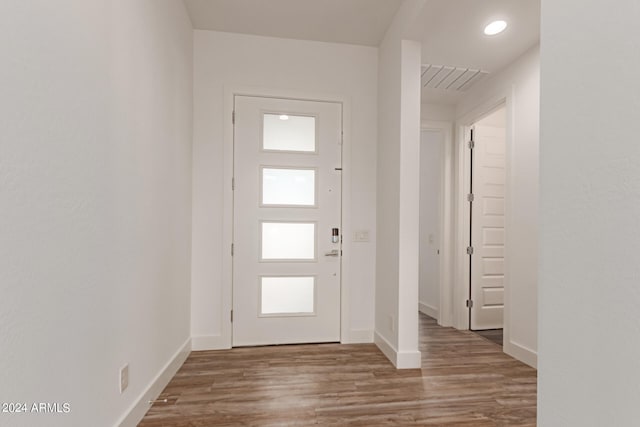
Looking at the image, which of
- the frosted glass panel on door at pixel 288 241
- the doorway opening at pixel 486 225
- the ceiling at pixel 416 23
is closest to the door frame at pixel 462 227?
the doorway opening at pixel 486 225

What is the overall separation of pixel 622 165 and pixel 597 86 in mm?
233

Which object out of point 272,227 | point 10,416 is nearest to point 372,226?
point 272,227

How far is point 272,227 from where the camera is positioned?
9.59ft

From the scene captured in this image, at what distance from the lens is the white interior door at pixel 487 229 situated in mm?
3562

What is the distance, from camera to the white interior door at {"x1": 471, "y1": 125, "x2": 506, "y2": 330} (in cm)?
356

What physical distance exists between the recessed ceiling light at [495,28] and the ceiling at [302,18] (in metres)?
0.75

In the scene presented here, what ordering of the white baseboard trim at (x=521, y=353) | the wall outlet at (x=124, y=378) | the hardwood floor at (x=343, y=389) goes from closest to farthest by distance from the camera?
the wall outlet at (x=124, y=378)
the hardwood floor at (x=343, y=389)
the white baseboard trim at (x=521, y=353)

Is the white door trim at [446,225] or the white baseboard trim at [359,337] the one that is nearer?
the white baseboard trim at [359,337]

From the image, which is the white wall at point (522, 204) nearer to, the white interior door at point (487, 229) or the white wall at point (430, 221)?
the white interior door at point (487, 229)

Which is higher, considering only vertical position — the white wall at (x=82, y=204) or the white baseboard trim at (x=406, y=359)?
the white wall at (x=82, y=204)

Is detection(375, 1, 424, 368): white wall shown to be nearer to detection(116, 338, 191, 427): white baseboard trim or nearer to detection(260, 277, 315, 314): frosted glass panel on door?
detection(260, 277, 315, 314): frosted glass panel on door

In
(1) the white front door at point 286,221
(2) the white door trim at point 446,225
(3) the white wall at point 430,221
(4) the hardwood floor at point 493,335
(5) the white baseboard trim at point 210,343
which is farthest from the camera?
(3) the white wall at point 430,221

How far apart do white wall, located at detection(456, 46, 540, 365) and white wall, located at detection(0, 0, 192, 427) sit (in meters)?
2.97

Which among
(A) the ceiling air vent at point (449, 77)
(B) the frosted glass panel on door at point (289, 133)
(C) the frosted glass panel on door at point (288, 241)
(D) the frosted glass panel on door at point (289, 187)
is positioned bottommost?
(C) the frosted glass panel on door at point (288, 241)
